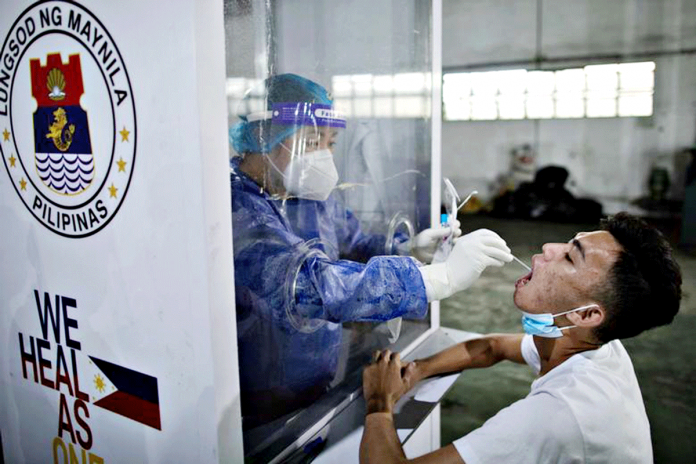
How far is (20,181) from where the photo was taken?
4.30 feet

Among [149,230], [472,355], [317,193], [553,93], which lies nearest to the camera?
[149,230]

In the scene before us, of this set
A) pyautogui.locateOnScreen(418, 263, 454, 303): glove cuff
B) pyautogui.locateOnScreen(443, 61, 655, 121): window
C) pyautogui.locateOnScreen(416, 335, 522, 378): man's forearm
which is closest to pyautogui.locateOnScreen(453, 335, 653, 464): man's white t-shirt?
pyautogui.locateOnScreen(418, 263, 454, 303): glove cuff

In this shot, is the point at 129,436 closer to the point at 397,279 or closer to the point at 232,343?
the point at 232,343

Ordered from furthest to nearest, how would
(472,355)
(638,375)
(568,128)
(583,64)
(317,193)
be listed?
(568,128), (583,64), (638,375), (472,355), (317,193)

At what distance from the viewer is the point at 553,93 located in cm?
780

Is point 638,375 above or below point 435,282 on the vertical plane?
below

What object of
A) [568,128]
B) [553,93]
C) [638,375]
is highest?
[553,93]

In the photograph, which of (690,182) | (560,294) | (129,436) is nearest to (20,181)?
(129,436)

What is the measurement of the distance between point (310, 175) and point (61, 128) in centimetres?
55

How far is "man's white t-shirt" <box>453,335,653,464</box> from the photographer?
1103 millimetres

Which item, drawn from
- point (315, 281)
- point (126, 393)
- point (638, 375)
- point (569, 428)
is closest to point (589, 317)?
point (569, 428)

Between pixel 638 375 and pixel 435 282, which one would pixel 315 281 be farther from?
pixel 638 375

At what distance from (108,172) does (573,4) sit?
303 inches

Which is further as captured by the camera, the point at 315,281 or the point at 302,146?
the point at 302,146
